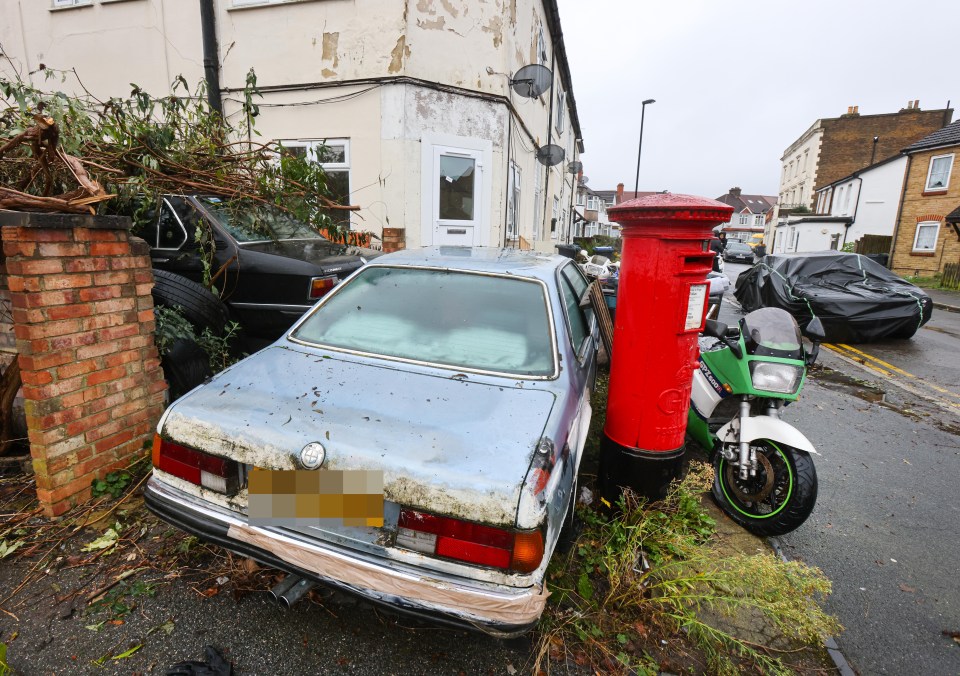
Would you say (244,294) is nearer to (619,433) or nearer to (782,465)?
(619,433)

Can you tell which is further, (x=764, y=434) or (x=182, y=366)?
(x=182, y=366)

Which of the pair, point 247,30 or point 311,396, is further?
point 247,30

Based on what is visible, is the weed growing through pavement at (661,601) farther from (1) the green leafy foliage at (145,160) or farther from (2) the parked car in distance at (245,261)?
(1) the green leafy foliage at (145,160)

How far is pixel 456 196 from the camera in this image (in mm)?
8938

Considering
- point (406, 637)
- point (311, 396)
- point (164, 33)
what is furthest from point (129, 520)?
point (164, 33)

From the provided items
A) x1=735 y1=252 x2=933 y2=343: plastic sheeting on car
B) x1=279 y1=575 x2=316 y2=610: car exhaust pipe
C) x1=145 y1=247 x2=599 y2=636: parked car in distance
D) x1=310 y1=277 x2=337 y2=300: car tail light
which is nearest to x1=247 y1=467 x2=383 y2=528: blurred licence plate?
x1=145 y1=247 x2=599 y2=636: parked car in distance

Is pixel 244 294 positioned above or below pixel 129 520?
above

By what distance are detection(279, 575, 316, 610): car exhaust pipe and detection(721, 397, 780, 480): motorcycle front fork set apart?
244 cm

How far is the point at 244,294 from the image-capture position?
15.4 ft

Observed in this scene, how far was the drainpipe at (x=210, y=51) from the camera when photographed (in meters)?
8.31

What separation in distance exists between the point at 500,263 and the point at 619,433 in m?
1.24

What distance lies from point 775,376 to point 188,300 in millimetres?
4084

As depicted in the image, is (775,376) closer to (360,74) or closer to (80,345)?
(80,345)

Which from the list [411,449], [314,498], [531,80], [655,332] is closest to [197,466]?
[314,498]
